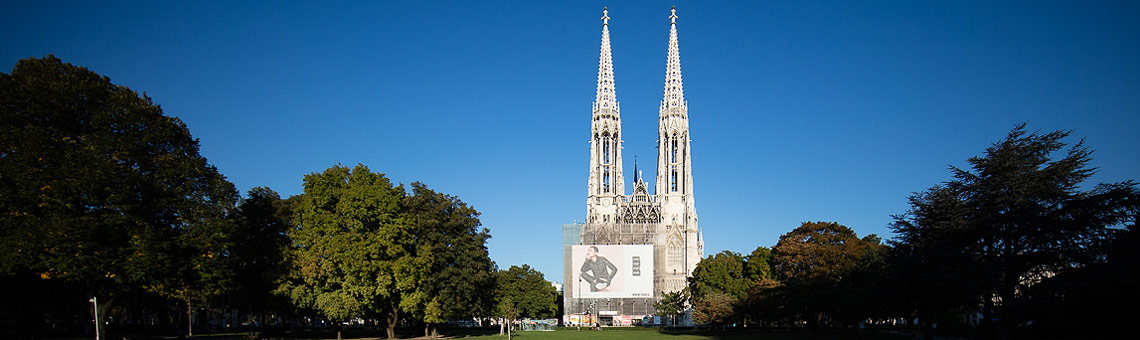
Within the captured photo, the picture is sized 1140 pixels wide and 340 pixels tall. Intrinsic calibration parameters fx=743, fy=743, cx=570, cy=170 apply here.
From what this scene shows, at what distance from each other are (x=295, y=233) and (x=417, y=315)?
26.8ft

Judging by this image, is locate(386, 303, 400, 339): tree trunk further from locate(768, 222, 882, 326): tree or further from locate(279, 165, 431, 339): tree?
locate(768, 222, 882, 326): tree

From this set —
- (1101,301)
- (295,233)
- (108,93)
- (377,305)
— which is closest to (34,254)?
(108,93)

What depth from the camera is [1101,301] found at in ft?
89.9

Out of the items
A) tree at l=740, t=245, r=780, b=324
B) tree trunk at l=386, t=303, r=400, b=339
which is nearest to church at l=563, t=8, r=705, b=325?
tree at l=740, t=245, r=780, b=324

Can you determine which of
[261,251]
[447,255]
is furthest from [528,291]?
[261,251]

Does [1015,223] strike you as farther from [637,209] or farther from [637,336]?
[637,209]

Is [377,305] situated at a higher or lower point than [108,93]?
lower

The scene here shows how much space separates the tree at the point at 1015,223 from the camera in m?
30.4

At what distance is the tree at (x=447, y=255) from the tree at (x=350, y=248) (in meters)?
1.62

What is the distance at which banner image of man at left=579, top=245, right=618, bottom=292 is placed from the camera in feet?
275

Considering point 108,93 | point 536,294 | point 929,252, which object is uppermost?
point 108,93

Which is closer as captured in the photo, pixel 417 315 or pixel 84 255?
pixel 84 255

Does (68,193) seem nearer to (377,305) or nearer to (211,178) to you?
(211,178)

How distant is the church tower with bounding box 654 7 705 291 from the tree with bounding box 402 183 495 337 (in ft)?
166
